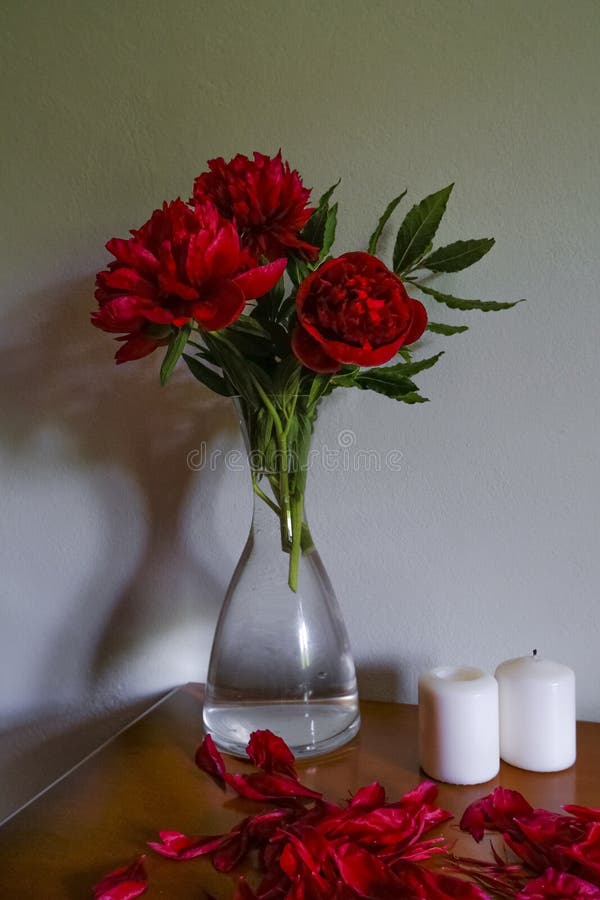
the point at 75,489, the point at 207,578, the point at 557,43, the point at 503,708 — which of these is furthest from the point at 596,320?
the point at 75,489

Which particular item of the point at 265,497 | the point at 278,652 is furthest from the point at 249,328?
the point at 278,652

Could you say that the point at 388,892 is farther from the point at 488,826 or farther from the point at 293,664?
the point at 293,664

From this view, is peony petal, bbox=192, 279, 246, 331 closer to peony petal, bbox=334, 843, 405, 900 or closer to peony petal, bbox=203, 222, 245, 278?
peony petal, bbox=203, 222, 245, 278

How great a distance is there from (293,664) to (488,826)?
8.0 inches

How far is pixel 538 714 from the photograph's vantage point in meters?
0.64

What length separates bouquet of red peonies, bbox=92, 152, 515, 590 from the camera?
0.56 metres

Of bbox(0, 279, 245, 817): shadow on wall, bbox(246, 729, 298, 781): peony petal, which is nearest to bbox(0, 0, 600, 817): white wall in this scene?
bbox(0, 279, 245, 817): shadow on wall

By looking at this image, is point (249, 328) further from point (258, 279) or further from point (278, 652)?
point (278, 652)

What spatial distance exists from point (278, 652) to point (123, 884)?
233 millimetres

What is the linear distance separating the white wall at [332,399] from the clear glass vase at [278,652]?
0.42 ft

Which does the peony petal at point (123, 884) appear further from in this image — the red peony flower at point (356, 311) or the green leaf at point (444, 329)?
the green leaf at point (444, 329)

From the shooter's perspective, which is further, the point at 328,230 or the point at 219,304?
the point at 328,230

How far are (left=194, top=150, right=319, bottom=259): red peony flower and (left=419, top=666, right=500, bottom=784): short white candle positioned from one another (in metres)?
0.39

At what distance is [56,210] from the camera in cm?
89
